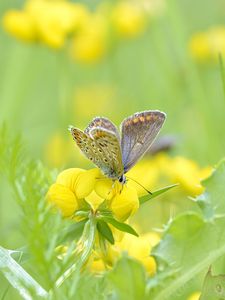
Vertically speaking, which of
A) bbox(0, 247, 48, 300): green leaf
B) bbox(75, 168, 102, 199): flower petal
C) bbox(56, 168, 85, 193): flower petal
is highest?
bbox(56, 168, 85, 193): flower petal

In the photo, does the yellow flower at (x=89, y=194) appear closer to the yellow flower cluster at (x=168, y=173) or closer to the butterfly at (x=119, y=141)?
the butterfly at (x=119, y=141)

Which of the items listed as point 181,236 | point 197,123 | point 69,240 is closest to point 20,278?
point 69,240

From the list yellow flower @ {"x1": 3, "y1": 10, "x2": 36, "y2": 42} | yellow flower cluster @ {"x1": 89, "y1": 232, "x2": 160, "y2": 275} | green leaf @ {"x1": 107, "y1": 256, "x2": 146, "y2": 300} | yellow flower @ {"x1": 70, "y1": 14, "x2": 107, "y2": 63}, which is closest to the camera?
green leaf @ {"x1": 107, "y1": 256, "x2": 146, "y2": 300}

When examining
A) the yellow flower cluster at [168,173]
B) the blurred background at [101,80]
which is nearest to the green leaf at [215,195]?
the yellow flower cluster at [168,173]

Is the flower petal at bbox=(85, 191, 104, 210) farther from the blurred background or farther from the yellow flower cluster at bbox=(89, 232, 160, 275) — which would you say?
the blurred background

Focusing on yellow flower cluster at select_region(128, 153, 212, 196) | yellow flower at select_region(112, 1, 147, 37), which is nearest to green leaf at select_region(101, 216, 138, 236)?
yellow flower cluster at select_region(128, 153, 212, 196)

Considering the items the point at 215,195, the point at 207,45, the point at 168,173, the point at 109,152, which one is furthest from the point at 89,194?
the point at 207,45

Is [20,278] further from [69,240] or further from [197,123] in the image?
[197,123]
